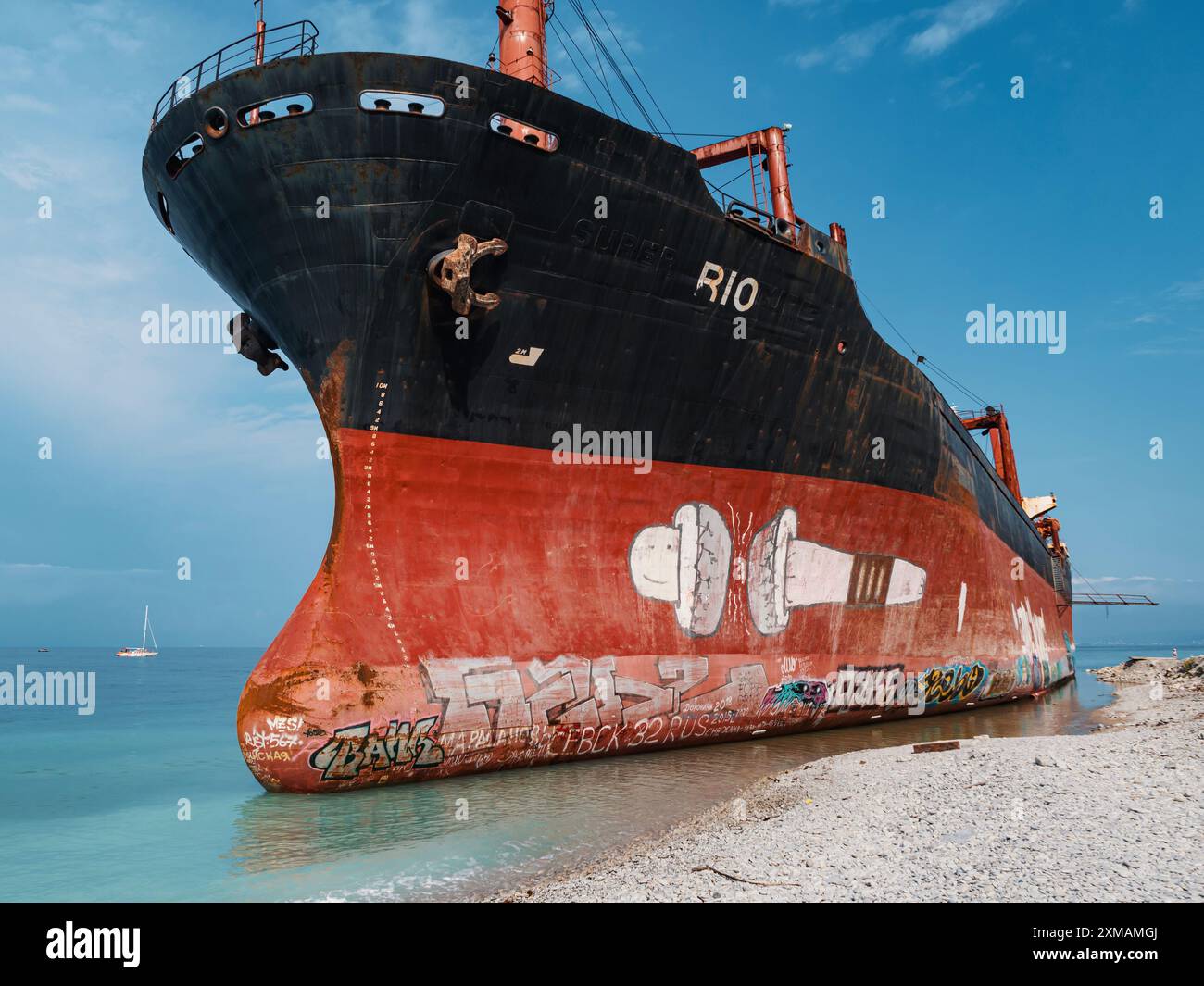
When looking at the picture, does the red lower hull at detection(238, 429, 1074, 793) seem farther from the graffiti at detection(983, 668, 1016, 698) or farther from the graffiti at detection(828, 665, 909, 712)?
the graffiti at detection(983, 668, 1016, 698)

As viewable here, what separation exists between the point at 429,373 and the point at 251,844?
6740 millimetres

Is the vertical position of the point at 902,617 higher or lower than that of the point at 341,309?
lower

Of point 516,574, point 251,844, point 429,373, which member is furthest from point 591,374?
point 251,844

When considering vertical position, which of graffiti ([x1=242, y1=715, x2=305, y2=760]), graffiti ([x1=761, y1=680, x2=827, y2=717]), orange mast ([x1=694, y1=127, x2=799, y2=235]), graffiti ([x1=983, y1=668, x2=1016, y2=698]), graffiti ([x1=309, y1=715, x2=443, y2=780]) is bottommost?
graffiti ([x1=983, y1=668, x2=1016, y2=698])

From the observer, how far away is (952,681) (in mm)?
20219

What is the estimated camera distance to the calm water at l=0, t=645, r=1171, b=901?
7.34 metres

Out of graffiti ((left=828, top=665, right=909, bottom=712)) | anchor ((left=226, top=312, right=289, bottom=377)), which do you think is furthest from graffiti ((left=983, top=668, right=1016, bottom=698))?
anchor ((left=226, top=312, right=289, bottom=377))

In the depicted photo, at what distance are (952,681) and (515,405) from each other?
1523 cm

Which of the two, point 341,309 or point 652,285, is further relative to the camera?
point 652,285

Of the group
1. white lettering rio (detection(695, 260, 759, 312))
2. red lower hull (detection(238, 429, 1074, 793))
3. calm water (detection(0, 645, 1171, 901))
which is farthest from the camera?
white lettering rio (detection(695, 260, 759, 312))

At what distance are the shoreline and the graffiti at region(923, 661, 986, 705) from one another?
8.88 m

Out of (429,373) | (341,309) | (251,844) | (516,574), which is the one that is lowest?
(251,844)
